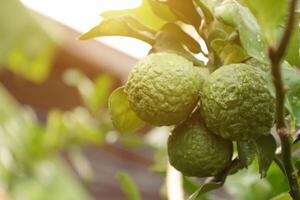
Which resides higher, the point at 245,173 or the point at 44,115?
the point at 245,173

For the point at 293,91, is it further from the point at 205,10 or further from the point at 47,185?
the point at 47,185

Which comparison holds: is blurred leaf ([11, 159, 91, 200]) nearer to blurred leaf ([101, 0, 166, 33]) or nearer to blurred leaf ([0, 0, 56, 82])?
blurred leaf ([0, 0, 56, 82])

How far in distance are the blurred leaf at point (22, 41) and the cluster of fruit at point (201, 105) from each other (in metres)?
1.79

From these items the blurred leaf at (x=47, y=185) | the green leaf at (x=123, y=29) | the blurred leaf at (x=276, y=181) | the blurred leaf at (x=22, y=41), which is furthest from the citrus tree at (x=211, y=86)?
the blurred leaf at (x=22, y=41)

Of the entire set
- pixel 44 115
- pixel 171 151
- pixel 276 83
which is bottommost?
pixel 44 115

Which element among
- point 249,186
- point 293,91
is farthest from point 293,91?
point 249,186

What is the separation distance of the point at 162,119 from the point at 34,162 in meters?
1.43

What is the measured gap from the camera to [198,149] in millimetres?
553

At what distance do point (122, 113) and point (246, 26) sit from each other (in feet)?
0.52

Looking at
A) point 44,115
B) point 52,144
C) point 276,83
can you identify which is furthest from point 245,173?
point 44,115

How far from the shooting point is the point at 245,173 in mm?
891

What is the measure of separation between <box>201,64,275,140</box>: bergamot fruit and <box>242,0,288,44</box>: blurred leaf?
70 millimetres

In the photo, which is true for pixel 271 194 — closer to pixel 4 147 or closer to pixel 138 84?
pixel 138 84

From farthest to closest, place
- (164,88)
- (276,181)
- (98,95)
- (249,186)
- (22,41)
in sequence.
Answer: (22,41), (98,95), (249,186), (276,181), (164,88)
